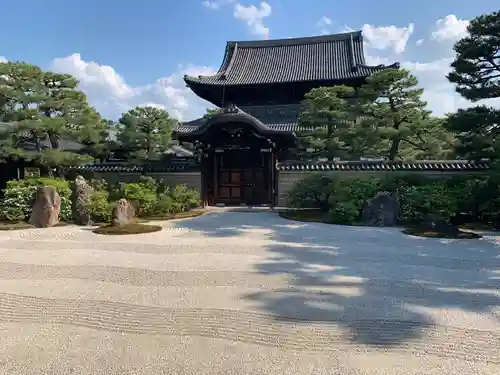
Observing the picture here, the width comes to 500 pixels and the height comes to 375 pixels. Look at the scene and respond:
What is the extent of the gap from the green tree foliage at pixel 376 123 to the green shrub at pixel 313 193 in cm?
284

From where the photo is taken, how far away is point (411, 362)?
112 inches

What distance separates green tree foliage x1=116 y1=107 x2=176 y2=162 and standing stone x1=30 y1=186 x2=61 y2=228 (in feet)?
19.7

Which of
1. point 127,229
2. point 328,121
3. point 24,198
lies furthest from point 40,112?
point 328,121

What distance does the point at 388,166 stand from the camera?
14.0 m

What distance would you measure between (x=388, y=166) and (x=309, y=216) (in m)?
4.36

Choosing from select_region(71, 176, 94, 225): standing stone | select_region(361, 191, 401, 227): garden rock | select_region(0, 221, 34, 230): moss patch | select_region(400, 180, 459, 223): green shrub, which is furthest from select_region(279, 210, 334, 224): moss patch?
select_region(0, 221, 34, 230): moss patch

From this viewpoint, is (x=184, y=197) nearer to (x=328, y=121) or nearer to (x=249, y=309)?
(x=328, y=121)

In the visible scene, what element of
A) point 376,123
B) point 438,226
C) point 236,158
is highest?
point 376,123

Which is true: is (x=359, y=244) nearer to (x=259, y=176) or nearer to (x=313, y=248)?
(x=313, y=248)

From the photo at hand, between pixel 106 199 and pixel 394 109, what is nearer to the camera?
pixel 106 199

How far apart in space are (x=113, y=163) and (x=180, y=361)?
16261 millimetres

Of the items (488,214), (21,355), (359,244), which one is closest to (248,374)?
(21,355)

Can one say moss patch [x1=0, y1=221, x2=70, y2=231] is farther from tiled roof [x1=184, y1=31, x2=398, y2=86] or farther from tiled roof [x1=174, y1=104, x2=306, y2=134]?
tiled roof [x1=184, y1=31, x2=398, y2=86]

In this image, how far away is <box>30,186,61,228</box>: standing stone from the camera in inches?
411
